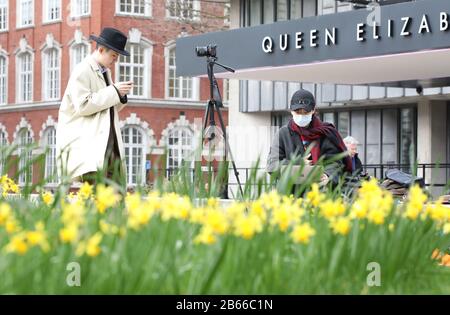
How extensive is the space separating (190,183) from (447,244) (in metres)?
1.41

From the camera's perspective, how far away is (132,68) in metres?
58.3

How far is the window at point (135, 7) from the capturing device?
58.4 m

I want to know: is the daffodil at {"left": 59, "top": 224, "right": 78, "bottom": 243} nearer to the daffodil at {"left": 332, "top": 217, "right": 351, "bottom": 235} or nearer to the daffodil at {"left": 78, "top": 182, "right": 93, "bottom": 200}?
the daffodil at {"left": 332, "top": 217, "right": 351, "bottom": 235}

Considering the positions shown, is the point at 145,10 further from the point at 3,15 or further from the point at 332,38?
the point at 332,38

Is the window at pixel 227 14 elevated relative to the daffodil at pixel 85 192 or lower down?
elevated

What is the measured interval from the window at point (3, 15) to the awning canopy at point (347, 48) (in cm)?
3332

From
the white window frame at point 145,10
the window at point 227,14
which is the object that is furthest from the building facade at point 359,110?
the white window frame at point 145,10

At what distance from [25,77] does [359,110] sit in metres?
28.7

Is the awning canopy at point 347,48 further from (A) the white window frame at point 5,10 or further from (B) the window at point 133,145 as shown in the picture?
(A) the white window frame at point 5,10

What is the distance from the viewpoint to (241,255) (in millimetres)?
4508

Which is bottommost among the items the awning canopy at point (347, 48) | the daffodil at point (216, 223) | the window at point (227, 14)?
the daffodil at point (216, 223)

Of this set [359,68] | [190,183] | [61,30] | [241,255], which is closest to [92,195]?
[190,183]

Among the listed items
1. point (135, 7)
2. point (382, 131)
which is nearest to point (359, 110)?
point (382, 131)
